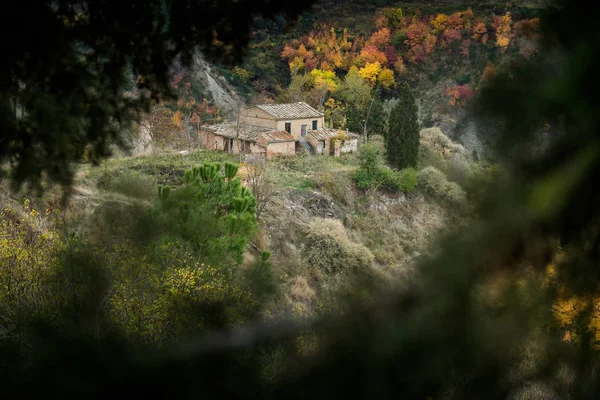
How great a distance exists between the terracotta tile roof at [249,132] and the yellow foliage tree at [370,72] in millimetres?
9322

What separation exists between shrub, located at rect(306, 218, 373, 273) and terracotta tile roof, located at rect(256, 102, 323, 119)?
24.6ft

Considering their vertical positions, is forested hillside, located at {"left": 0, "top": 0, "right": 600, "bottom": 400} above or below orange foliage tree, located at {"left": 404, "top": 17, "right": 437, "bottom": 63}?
above

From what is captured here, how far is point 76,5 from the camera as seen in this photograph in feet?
8.05

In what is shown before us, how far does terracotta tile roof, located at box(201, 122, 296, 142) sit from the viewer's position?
23906mm

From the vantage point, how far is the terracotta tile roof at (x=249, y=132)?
78.4 ft

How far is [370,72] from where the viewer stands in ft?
108

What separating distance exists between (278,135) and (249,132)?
3.39 ft

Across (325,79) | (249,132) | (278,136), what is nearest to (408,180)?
(278,136)

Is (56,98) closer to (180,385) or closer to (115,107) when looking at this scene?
(115,107)

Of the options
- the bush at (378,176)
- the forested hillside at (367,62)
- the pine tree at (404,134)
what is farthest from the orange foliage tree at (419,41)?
the bush at (378,176)

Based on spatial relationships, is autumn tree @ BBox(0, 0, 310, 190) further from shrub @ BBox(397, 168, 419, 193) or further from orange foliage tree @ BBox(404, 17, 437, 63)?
orange foliage tree @ BBox(404, 17, 437, 63)

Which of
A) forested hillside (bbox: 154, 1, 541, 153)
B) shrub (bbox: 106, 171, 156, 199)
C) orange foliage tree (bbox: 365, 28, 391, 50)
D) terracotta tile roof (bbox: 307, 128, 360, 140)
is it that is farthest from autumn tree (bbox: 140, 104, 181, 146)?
orange foliage tree (bbox: 365, 28, 391, 50)

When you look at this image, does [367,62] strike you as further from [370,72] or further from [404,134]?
[404,134]

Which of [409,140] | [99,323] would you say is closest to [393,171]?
[409,140]
